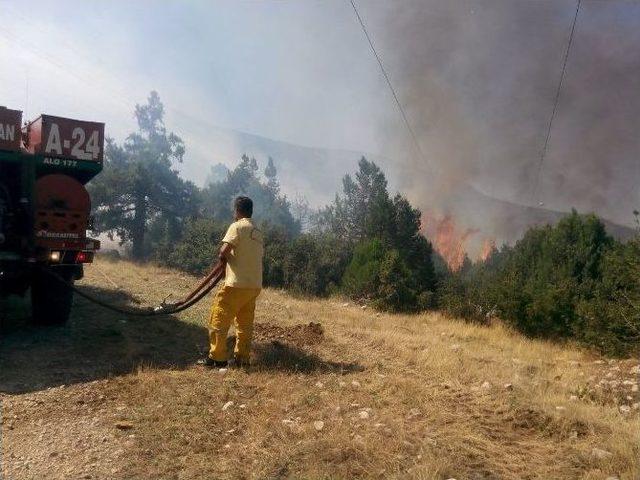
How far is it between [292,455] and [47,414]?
1.91 m

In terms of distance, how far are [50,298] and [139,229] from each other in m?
22.6

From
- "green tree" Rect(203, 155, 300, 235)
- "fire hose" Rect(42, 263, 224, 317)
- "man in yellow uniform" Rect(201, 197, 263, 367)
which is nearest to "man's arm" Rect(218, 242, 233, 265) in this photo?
"man in yellow uniform" Rect(201, 197, 263, 367)

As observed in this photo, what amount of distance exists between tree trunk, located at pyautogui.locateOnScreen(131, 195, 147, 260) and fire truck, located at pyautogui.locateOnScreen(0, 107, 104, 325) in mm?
22359

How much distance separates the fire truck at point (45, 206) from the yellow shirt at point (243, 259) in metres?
1.81

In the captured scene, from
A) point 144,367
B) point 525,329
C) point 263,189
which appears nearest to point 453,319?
point 525,329

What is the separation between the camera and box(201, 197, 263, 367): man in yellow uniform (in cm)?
487

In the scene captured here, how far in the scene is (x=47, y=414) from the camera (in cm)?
377

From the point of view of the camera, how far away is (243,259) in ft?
16.2

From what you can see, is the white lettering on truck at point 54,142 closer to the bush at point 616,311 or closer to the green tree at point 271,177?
the bush at point 616,311

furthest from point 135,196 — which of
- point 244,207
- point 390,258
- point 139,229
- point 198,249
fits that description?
point 244,207

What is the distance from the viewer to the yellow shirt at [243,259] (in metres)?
4.88

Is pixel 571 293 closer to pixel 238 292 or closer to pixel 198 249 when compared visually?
pixel 238 292

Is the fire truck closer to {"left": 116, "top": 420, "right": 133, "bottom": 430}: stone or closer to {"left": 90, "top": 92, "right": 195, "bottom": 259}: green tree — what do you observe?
{"left": 116, "top": 420, "right": 133, "bottom": 430}: stone

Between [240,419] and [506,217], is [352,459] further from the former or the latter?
[506,217]
